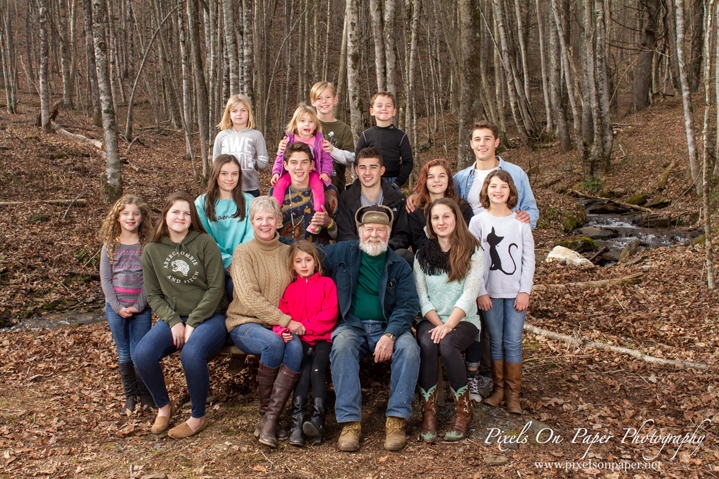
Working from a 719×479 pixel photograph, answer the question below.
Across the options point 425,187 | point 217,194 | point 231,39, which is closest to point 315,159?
point 217,194

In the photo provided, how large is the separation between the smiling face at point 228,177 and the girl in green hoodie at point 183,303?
54 cm

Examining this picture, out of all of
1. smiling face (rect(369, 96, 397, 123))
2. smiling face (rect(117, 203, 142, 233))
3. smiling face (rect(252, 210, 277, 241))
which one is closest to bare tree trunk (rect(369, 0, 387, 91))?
smiling face (rect(369, 96, 397, 123))

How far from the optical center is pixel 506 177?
150 inches

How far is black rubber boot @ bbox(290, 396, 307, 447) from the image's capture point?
3.28 metres

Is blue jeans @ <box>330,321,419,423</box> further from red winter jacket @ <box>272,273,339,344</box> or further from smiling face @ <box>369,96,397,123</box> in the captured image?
smiling face @ <box>369,96,397,123</box>

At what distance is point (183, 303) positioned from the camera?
3672 millimetres

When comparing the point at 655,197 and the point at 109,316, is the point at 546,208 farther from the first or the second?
the point at 109,316

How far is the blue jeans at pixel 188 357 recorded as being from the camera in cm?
345

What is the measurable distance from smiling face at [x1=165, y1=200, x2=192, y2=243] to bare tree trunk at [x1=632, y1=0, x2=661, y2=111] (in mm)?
18468

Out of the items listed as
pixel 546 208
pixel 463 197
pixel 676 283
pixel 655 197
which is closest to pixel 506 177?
pixel 463 197

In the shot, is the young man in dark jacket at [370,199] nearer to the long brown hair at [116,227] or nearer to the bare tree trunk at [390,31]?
the long brown hair at [116,227]

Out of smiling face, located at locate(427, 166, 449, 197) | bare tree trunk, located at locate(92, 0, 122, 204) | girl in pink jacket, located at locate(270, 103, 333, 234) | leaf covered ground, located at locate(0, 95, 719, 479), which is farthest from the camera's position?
bare tree trunk, located at locate(92, 0, 122, 204)

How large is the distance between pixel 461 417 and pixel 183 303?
2.23 metres

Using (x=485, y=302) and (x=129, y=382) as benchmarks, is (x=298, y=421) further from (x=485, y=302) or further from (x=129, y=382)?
(x=485, y=302)
